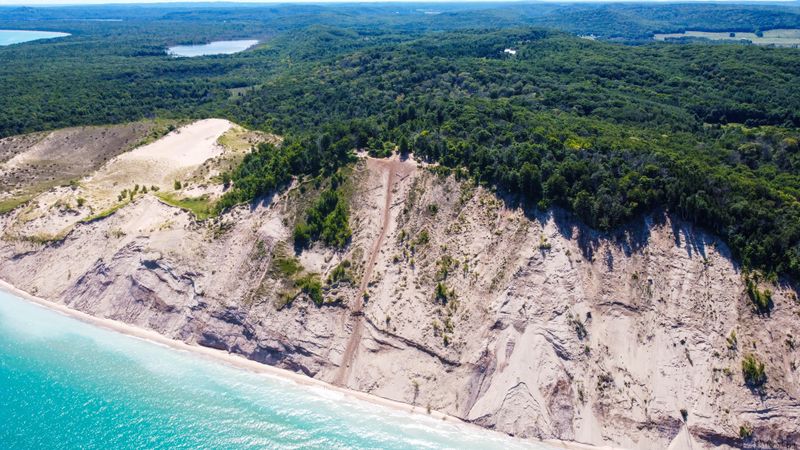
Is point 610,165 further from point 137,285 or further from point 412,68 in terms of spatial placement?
point 412,68

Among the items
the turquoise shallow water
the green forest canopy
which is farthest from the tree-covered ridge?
the turquoise shallow water

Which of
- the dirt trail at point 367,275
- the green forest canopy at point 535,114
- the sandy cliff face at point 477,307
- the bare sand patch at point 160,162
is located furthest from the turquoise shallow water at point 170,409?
the bare sand patch at point 160,162

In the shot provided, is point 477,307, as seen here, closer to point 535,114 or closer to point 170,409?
point 170,409

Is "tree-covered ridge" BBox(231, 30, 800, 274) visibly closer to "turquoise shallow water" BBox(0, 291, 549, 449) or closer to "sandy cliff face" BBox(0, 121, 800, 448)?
"sandy cliff face" BBox(0, 121, 800, 448)

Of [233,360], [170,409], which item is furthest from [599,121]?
[170,409]

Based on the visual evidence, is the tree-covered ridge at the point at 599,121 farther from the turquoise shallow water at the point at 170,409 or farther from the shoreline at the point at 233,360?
the turquoise shallow water at the point at 170,409
